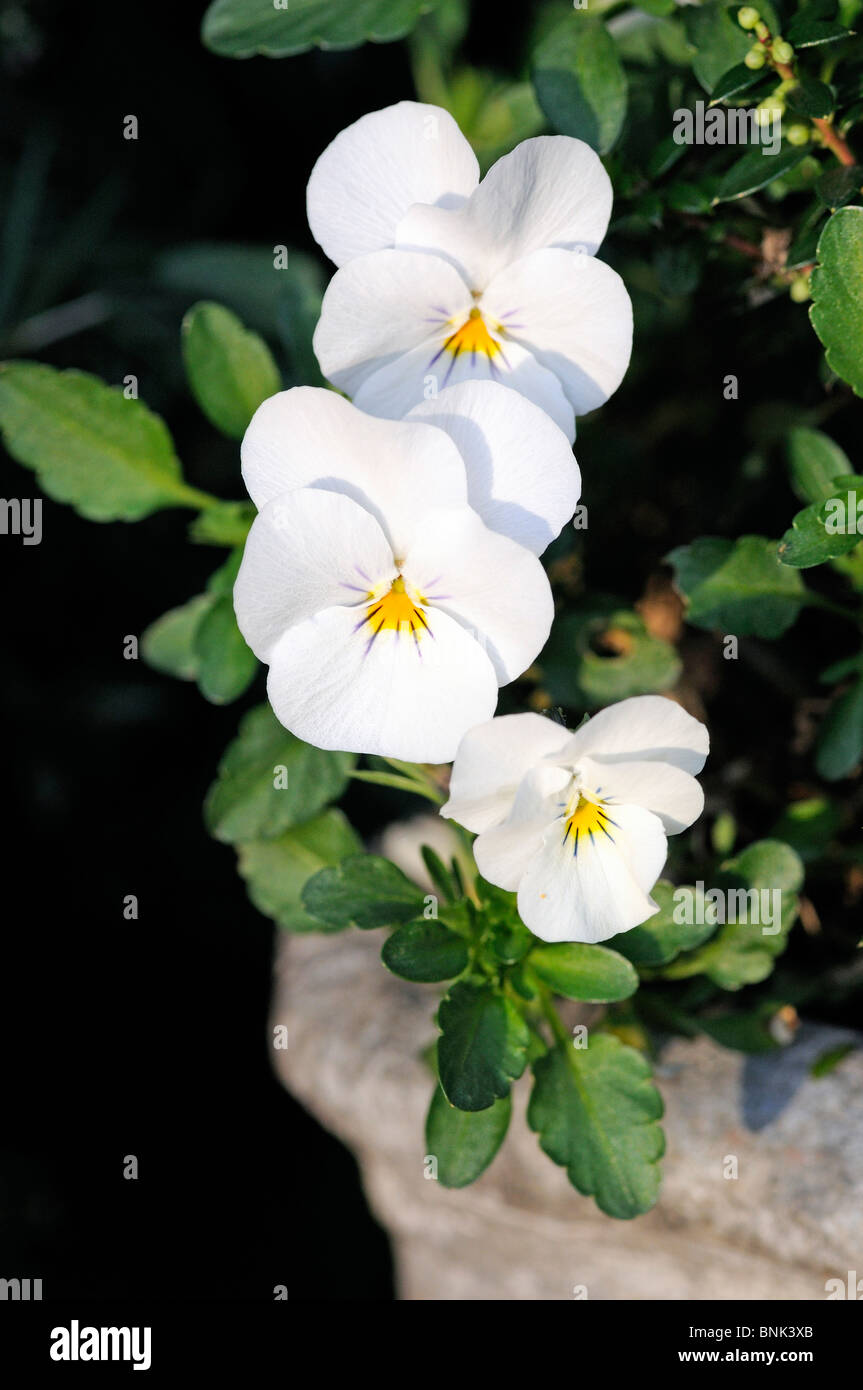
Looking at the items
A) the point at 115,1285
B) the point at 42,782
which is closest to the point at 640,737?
the point at 42,782

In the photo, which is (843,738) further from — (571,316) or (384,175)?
(384,175)

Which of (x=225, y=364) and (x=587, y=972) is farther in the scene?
(x=225, y=364)

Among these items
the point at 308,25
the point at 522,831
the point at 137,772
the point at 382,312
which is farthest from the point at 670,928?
the point at 137,772

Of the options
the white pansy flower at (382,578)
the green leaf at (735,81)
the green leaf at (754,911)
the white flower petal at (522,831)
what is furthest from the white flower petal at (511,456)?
the green leaf at (754,911)

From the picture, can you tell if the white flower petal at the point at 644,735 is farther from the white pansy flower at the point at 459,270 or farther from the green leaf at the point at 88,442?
the green leaf at the point at 88,442

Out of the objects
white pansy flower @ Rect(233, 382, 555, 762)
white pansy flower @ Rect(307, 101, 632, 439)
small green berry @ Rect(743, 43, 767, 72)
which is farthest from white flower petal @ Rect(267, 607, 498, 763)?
small green berry @ Rect(743, 43, 767, 72)

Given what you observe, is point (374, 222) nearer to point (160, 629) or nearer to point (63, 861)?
point (160, 629)

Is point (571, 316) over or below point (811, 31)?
below
